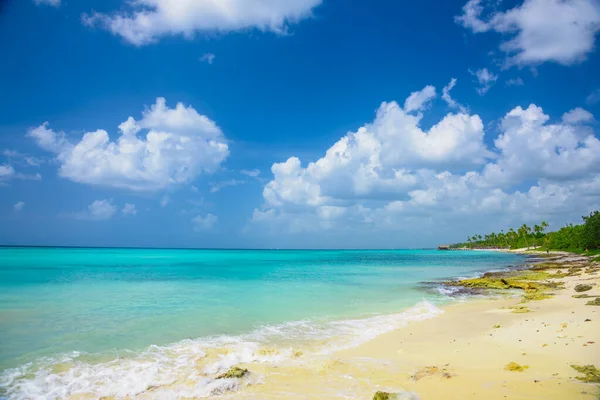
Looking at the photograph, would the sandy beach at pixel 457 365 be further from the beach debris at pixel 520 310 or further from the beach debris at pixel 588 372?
the beach debris at pixel 520 310

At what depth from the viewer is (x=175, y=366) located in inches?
384

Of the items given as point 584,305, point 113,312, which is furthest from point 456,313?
point 113,312

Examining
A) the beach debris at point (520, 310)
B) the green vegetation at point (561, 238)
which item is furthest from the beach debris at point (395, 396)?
A: the green vegetation at point (561, 238)

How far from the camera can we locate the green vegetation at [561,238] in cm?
6406

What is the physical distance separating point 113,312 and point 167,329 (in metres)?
5.68

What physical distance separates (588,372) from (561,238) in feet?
393

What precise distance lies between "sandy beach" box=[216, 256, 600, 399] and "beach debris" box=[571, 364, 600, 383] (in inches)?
5.5

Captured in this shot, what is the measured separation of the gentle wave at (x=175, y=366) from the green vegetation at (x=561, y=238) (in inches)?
2803

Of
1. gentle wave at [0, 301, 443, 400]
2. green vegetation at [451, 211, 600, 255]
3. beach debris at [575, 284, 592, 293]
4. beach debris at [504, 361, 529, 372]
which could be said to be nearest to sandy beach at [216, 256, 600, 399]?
beach debris at [504, 361, 529, 372]

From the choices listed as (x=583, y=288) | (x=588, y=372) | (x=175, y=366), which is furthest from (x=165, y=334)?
(x=583, y=288)

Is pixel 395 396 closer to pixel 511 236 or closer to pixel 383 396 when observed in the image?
pixel 383 396

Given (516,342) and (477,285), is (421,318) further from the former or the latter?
(477,285)

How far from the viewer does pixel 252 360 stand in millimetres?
10312

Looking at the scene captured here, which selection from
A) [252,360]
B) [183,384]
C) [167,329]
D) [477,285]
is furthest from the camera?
[477,285]
